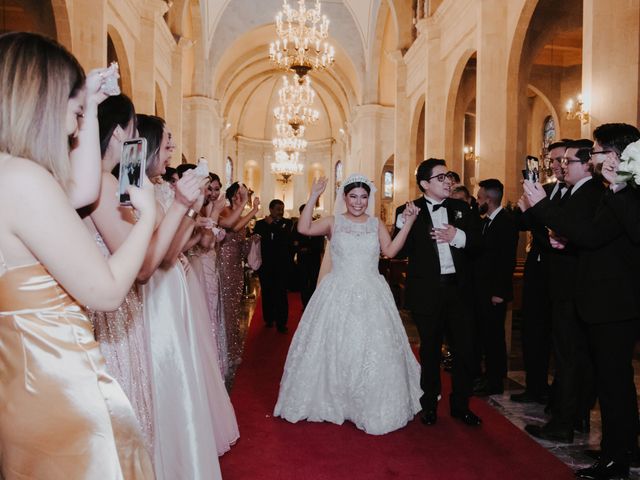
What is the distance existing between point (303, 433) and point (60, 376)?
3.12 m

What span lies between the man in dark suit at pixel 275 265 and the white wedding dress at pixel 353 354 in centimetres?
402

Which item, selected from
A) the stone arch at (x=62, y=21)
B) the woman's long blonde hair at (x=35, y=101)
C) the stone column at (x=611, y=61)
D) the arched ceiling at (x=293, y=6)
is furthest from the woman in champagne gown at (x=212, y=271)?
the arched ceiling at (x=293, y=6)

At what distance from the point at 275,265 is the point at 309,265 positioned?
115 cm

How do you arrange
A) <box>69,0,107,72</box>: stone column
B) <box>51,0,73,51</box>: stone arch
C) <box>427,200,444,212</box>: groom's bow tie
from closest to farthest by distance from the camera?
<box>427,200,444,212</box>: groom's bow tie
<box>51,0,73,51</box>: stone arch
<box>69,0,107,72</box>: stone column

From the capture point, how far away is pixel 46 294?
54.2 inches

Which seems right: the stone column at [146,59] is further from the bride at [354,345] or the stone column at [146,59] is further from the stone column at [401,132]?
the bride at [354,345]

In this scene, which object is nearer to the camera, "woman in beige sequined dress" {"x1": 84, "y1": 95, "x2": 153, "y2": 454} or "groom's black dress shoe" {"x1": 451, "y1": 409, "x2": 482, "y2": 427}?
"woman in beige sequined dress" {"x1": 84, "y1": 95, "x2": 153, "y2": 454}

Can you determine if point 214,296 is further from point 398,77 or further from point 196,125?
point 196,125

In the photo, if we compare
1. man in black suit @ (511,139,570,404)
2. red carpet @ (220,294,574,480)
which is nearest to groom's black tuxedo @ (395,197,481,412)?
red carpet @ (220,294,574,480)

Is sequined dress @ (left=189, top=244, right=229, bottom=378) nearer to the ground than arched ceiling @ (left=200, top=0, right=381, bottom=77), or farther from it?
nearer to the ground

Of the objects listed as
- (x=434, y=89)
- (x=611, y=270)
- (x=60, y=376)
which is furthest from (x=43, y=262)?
(x=434, y=89)

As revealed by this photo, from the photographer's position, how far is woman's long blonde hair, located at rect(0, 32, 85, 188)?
4.47 feet

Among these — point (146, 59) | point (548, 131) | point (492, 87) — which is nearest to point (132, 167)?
point (492, 87)

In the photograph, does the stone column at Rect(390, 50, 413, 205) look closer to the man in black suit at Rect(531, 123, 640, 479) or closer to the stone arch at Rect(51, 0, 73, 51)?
the stone arch at Rect(51, 0, 73, 51)
